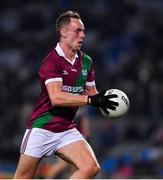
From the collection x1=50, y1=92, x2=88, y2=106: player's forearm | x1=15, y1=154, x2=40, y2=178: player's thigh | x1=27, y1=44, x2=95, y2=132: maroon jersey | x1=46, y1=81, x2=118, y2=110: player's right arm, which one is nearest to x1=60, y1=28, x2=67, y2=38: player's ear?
x1=27, y1=44, x2=95, y2=132: maroon jersey

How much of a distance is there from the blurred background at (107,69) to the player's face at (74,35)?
5674 mm

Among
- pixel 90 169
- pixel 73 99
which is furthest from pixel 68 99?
pixel 90 169

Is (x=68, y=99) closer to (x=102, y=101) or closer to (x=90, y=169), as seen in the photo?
(x=102, y=101)

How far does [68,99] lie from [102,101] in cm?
33

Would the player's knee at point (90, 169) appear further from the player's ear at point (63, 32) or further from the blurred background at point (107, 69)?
the blurred background at point (107, 69)

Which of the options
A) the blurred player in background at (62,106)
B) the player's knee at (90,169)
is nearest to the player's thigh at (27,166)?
the blurred player in background at (62,106)

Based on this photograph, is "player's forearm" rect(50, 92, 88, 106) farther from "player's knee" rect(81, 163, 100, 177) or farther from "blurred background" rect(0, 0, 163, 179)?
A: "blurred background" rect(0, 0, 163, 179)

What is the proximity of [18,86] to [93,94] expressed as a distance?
343 inches

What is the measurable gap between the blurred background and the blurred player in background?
17.9ft

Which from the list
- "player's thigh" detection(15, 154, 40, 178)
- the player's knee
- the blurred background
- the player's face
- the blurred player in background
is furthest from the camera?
the blurred background

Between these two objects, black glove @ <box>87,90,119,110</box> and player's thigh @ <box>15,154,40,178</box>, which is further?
player's thigh @ <box>15,154,40,178</box>

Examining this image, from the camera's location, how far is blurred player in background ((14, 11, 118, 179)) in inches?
271

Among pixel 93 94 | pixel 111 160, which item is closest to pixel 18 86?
pixel 111 160

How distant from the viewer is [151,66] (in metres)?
15.5
